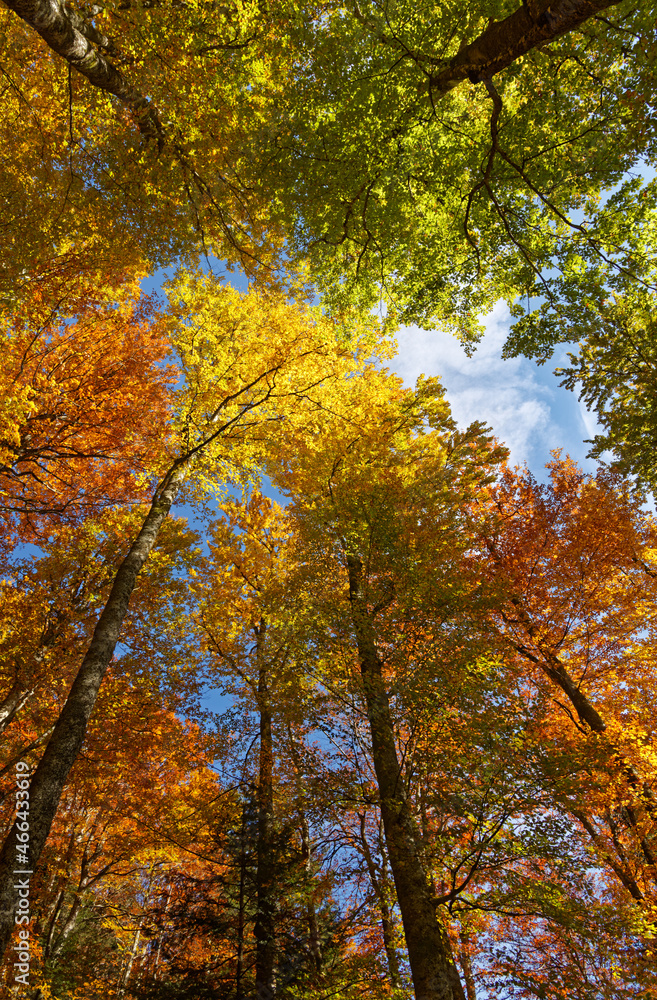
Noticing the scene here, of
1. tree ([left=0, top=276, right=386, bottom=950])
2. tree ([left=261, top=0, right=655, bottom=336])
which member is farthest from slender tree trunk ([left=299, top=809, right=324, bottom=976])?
tree ([left=261, top=0, right=655, bottom=336])

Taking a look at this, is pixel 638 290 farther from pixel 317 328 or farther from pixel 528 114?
pixel 317 328

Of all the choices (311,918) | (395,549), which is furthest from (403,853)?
(395,549)

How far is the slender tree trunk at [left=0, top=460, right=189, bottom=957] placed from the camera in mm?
3271

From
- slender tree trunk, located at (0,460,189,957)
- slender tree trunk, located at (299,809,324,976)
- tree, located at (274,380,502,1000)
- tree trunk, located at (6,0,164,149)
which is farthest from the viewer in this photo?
slender tree trunk, located at (299,809,324,976)

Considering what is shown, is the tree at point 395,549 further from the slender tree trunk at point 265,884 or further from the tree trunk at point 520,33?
the tree trunk at point 520,33

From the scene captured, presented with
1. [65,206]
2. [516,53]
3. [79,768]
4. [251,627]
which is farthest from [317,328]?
[79,768]

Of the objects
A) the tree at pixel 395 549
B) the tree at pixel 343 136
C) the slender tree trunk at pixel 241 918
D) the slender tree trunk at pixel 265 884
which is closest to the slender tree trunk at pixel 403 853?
the tree at pixel 395 549

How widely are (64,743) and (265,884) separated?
4.53 meters

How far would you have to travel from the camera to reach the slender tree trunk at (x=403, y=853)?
411 cm

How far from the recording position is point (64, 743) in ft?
13.2

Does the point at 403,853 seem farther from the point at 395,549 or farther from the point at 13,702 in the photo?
the point at 13,702

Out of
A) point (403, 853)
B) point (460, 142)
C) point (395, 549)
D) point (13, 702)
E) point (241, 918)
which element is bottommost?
point (241, 918)

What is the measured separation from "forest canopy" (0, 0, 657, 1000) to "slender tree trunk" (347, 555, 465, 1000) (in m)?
0.05

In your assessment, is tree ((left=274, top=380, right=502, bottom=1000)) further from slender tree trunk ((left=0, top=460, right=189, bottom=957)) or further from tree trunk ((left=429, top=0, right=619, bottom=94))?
tree trunk ((left=429, top=0, right=619, bottom=94))
